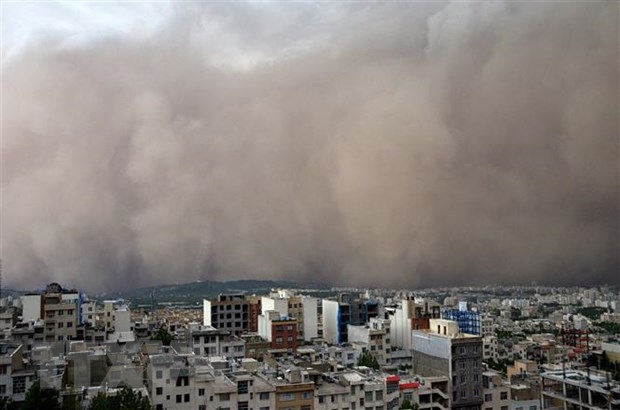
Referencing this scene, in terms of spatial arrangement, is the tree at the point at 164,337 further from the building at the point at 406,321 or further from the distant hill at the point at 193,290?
the distant hill at the point at 193,290

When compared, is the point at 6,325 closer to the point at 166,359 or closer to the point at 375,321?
the point at 166,359

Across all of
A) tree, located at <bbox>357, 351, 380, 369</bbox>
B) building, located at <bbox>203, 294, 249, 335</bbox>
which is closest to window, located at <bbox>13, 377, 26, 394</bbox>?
tree, located at <bbox>357, 351, 380, 369</bbox>

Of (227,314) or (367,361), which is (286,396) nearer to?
(367,361)

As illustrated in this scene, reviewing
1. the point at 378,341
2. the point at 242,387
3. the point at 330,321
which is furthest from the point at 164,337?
the point at 242,387

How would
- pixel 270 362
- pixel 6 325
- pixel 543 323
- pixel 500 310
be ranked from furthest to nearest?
pixel 500 310 < pixel 543 323 < pixel 6 325 < pixel 270 362

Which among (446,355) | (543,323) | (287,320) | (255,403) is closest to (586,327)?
(543,323)

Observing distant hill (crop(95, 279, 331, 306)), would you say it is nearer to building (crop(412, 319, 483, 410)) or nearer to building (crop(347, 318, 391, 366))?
building (crop(347, 318, 391, 366))
